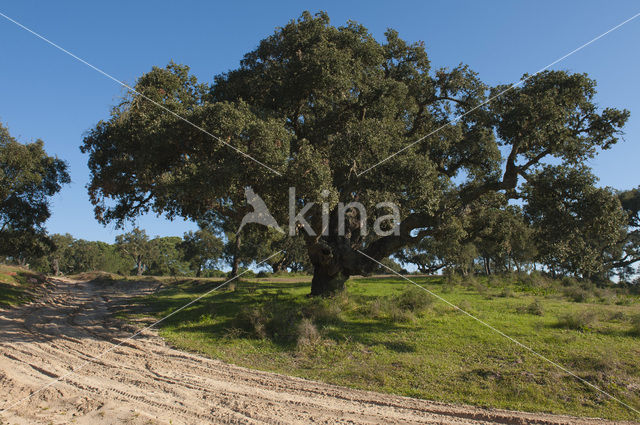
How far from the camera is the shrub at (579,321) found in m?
11.6

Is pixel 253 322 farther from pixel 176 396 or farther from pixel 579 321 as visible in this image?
pixel 579 321

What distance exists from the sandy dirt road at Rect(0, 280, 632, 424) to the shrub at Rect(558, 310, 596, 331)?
234 inches

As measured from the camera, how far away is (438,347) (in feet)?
33.3

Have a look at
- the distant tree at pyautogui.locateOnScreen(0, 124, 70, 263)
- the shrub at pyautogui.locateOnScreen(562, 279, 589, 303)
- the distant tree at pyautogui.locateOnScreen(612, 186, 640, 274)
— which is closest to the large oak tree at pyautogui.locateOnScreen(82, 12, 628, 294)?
the shrub at pyautogui.locateOnScreen(562, 279, 589, 303)

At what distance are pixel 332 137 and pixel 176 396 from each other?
9189mm

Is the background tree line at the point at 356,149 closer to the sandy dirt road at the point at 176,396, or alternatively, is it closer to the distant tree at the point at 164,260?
the sandy dirt road at the point at 176,396

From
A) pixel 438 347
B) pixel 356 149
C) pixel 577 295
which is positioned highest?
pixel 356 149

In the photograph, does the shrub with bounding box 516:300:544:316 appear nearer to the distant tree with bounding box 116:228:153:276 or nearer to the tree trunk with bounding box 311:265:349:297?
the tree trunk with bounding box 311:265:349:297

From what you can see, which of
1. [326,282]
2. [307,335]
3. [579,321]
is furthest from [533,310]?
[307,335]

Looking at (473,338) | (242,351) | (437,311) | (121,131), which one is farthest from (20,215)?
(473,338)

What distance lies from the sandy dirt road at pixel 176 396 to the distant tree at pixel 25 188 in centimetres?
1569

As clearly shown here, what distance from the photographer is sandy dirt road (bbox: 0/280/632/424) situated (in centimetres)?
634

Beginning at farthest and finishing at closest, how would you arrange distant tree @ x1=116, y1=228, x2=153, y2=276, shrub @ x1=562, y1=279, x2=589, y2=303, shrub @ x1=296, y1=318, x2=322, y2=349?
distant tree @ x1=116, y1=228, x2=153, y2=276 → shrub @ x1=562, y1=279, x2=589, y2=303 → shrub @ x1=296, y1=318, x2=322, y2=349

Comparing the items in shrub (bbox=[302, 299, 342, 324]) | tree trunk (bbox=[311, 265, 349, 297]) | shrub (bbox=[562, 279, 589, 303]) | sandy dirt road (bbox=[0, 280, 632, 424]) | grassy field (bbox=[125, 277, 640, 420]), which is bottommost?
sandy dirt road (bbox=[0, 280, 632, 424])
